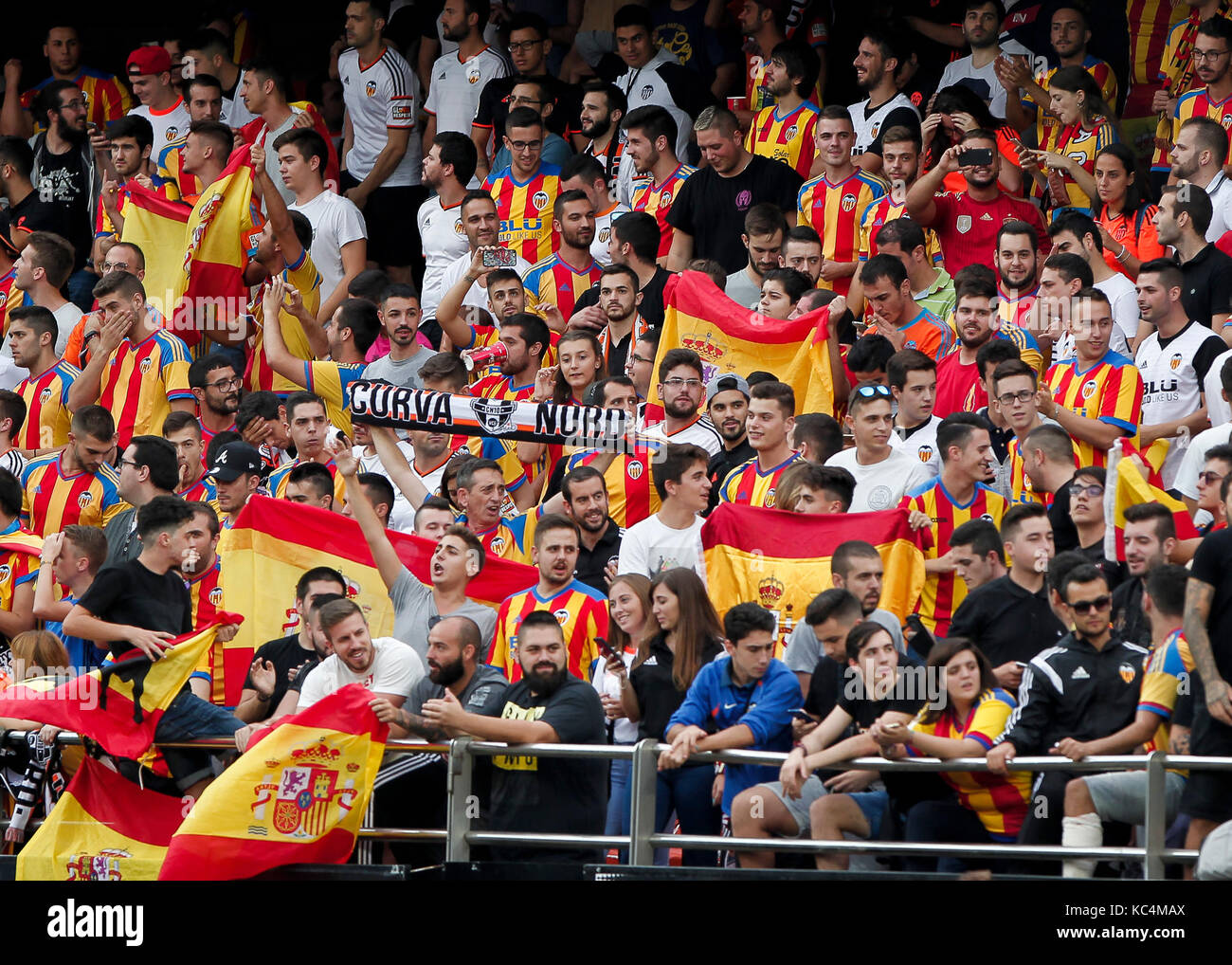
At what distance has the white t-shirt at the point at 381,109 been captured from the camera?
1506cm

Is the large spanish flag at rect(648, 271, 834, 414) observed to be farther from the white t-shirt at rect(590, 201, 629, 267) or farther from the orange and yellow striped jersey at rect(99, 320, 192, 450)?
the orange and yellow striped jersey at rect(99, 320, 192, 450)

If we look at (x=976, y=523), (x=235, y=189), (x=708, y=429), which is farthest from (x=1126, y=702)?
(x=235, y=189)

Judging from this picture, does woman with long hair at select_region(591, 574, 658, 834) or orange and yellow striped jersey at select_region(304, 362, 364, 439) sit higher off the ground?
orange and yellow striped jersey at select_region(304, 362, 364, 439)

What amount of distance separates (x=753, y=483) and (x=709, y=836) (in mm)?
2375

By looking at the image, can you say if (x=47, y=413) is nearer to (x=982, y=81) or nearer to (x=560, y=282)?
(x=560, y=282)

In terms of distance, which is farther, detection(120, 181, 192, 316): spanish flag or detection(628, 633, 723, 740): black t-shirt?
detection(120, 181, 192, 316): spanish flag

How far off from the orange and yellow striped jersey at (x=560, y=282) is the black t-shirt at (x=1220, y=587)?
5825 millimetres

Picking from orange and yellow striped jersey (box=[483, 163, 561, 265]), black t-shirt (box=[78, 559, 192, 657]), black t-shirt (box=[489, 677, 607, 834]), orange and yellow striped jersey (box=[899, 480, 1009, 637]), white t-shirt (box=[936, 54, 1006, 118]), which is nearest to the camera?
black t-shirt (box=[489, 677, 607, 834])

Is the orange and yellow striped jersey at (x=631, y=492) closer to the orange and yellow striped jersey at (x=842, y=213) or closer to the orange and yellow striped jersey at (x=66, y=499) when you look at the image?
the orange and yellow striped jersey at (x=842, y=213)

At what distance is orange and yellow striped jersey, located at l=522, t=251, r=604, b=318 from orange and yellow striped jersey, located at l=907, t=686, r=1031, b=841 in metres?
5.51

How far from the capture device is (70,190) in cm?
1520

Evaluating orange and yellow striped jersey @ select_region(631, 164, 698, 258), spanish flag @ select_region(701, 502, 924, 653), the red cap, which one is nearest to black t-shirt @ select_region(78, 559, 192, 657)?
spanish flag @ select_region(701, 502, 924, 653)

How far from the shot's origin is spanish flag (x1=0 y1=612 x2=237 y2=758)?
838cm

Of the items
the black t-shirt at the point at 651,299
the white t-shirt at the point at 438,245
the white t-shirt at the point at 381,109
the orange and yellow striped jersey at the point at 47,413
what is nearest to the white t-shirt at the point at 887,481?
the black t-shirt at the point at 651,299
